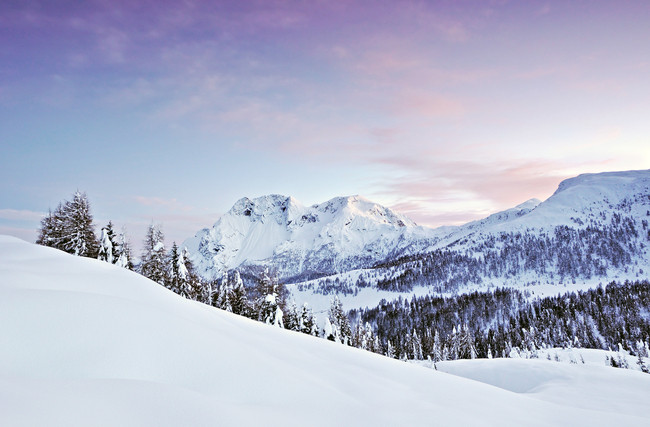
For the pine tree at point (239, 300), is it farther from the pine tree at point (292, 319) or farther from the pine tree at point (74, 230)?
the pine tree at point (74, 230)

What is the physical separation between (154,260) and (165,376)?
3219 centimetres

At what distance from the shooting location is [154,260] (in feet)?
105

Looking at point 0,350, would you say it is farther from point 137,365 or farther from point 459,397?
point 459,397

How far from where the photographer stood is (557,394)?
994 centimetres

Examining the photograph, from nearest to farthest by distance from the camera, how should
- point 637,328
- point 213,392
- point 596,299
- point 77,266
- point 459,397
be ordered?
1. point 213,392
2. point 459,397
3. point 77,266
4. point 637,328
5. point 596,299

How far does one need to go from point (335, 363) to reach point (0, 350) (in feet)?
16.3

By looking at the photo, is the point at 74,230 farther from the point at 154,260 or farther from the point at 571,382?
the point at 571,382

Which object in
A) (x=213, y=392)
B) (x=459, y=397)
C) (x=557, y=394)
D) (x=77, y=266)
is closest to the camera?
(x=213, y=392)

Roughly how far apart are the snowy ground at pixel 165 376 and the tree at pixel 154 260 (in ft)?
87.9

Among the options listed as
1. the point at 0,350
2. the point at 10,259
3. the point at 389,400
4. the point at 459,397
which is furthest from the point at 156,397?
the point at 10,259

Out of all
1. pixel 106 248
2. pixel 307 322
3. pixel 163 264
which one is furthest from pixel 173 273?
pixel 307 322

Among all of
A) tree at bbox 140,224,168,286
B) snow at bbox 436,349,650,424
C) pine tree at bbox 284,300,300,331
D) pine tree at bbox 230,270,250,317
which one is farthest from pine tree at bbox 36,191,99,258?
snow at bbox 436,349,650,424

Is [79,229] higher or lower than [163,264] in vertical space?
higher

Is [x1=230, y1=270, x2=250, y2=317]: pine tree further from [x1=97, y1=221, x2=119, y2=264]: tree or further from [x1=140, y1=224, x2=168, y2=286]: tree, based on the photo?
[x1=97, y1=221, x2=119, y2=264]: tree
